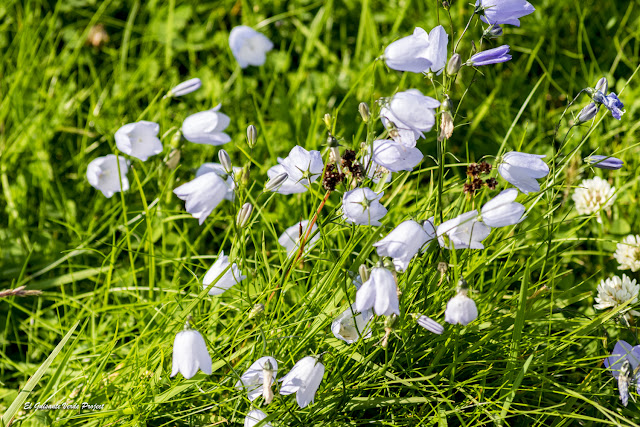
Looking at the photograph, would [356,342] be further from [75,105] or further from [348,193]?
[75,105]

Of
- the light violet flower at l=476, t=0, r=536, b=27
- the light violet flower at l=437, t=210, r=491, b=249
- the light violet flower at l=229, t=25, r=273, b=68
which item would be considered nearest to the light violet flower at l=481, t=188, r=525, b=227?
the light violet flower at l=437, t=210, r=491, b=249

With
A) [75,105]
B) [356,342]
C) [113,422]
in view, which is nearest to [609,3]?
[356,342]

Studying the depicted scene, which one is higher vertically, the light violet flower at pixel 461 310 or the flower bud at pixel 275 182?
the flower bud at pixel 275 182

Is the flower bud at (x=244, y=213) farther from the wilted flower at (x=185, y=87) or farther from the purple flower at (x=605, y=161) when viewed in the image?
the purple flower at (x=605, y=161)

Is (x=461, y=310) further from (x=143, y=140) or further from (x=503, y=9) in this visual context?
(x=143, y=140)

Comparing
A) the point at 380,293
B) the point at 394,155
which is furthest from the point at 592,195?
the point at 380,293

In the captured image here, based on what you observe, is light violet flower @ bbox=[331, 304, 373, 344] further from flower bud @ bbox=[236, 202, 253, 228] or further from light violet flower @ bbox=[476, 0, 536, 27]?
light violet flower @ bbox=[476, 0, 536, 27]

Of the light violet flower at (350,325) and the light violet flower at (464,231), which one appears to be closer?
the light violet flower at (464,231)

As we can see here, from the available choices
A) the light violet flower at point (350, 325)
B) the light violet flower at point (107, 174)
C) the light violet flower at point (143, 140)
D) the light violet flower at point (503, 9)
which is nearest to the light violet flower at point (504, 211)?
the light violet flower at point (350, 325)
